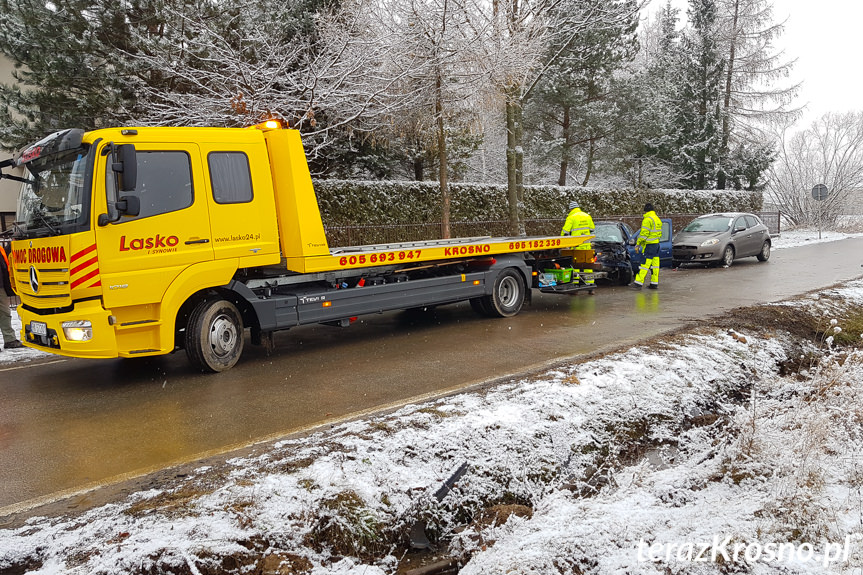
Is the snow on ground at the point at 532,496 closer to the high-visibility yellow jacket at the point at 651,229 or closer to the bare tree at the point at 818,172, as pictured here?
the high-visibility yellow jacket at the point at 651,229

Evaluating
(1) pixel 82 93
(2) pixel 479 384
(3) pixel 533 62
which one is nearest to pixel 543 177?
(3) pixel 533 62

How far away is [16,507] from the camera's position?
12.7ft

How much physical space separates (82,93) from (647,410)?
41.4 feet

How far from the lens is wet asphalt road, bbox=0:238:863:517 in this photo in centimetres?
472

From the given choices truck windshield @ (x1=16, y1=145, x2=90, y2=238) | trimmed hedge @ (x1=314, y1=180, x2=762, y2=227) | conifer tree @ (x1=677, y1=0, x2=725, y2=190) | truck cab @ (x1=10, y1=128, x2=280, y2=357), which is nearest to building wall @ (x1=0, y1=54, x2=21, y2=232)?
trimmed hedge @ (x1=314, y1=180, x2=762, y2=227)

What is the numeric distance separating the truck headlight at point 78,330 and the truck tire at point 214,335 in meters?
1.00

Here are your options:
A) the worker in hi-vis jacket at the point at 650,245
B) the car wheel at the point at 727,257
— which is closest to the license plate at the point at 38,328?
the worker in hi-vis jacket at the point at 650,245

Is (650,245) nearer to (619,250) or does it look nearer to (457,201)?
(619,250)

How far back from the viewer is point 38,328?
6469 mm

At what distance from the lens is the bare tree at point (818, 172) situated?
3694 cm

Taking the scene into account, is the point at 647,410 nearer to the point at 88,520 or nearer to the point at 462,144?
the point at 88,520

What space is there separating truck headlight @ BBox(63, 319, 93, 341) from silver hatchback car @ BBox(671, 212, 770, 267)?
14.6 m

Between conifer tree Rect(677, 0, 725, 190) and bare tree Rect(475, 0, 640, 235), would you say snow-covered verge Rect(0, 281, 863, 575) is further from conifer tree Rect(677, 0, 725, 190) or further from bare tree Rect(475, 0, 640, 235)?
conifer tree Rect(677, 0, 725, 190)

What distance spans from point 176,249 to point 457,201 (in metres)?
14.6
